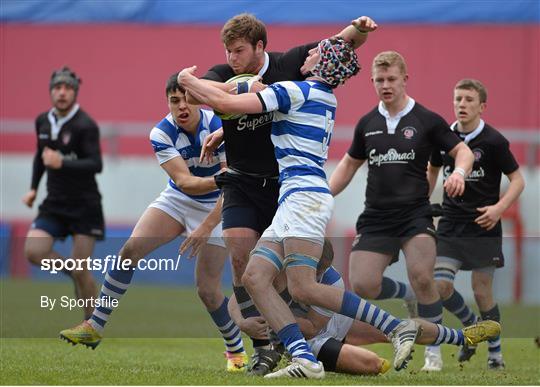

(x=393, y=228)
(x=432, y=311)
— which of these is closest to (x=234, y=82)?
(x=393, y=228)

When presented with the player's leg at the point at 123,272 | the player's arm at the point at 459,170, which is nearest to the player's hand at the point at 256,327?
the player's leg at the point at 123,272

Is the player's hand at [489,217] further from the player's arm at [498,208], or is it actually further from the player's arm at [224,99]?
the player's arm at [224,99]

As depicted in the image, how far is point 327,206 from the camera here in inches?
267

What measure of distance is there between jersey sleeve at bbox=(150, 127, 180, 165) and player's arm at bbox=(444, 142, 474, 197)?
1.86m

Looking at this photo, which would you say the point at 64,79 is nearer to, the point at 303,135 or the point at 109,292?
the point at 109,292

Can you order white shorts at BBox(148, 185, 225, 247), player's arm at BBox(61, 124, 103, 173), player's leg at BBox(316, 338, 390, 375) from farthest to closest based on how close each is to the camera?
player's arm at BBox(61, 124, 103, 173), white shorts at BBox(148, 185, 225, 247), player's leg at BBox(316, 338, 390, 375)

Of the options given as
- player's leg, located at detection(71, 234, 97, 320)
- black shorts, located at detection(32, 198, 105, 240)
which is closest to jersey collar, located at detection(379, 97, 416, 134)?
player's leg, located at detection(71, 234, 97, 320)

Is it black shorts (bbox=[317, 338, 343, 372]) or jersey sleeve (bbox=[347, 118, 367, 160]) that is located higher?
jersey sleeve (bbox=[347, 118, 367, 160])

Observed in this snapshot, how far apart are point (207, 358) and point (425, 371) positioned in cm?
173

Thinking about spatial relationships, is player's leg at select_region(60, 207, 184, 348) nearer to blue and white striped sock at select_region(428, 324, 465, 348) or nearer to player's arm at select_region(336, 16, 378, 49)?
player's arm at select_region(336, 16, 378, 49)

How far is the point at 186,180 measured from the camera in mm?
7789

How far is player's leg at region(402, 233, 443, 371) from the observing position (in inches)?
321

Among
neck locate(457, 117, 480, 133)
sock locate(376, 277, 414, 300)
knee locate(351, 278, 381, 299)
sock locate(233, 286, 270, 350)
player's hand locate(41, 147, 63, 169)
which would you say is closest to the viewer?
sock locate(233, 286, 270, 350)

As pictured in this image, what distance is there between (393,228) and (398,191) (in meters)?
0.27
